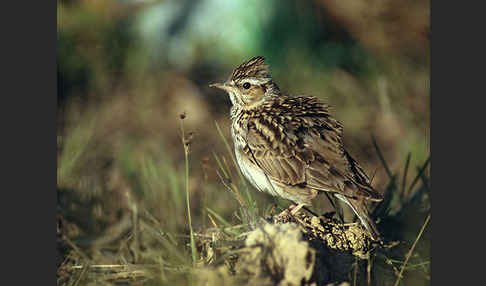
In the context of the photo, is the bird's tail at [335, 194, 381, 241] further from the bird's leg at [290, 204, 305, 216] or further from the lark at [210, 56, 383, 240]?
the bird's leg at [290, 204, 305, 216]

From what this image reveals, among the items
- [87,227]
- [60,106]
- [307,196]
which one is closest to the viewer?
[307,196]

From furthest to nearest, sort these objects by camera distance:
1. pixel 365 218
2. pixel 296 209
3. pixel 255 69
Answer: pixel 255 69, pixel 296 209, pixel 365 218

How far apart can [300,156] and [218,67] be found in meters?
3.94

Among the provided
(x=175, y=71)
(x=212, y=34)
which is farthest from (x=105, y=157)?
(x=212, y=34)

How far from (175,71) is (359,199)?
4.64 m

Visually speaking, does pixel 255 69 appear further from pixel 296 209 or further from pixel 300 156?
pixel 296 209

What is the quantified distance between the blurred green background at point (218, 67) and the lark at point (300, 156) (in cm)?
199

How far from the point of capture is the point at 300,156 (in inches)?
155

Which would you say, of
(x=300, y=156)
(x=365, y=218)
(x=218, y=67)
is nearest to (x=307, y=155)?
(x=300, y=156)

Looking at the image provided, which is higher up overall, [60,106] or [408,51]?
[408,51]

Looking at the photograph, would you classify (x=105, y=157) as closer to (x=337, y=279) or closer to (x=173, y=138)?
(x=173, y=138)

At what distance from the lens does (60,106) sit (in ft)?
22.8

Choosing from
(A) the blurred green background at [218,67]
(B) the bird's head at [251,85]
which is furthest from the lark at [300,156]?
(A) the blurred green background at [218,67]

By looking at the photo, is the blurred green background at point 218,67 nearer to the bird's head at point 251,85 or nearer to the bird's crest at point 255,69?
the bird's head at point 251,85
